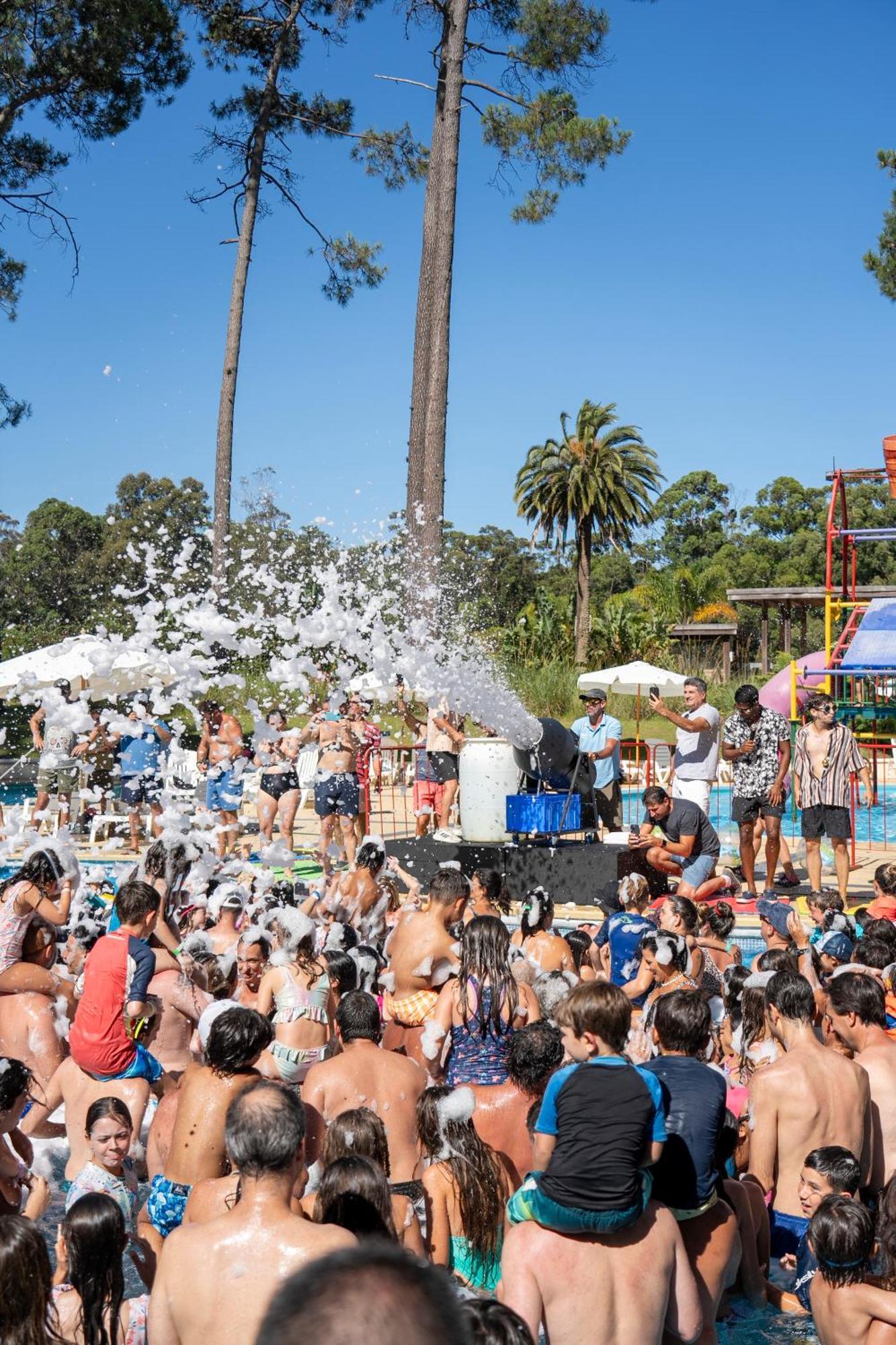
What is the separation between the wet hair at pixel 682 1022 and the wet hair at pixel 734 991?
1604mm

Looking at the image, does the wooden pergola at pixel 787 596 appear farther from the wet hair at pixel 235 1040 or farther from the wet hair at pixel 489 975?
the wet hair at pixel 235 1040

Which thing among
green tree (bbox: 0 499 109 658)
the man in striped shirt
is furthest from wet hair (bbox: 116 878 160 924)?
green tree (bbox: 0 499 109 658)

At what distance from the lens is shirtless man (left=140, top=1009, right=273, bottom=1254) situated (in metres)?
3.88

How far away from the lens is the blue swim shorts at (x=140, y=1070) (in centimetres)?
482

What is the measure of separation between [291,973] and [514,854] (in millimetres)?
5594

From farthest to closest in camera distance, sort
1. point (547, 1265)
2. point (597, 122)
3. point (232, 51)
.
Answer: point (232, 51) → point (597, 122) → point (547, 1265)

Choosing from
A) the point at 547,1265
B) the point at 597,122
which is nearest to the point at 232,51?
the point at 597,122

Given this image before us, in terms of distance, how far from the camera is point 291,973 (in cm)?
508

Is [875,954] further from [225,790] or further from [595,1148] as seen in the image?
[225,790]

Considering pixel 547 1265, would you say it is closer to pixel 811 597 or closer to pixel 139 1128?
pixel 139 1128

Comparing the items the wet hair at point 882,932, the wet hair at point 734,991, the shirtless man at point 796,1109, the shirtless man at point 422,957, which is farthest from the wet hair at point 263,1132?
the wet hair at point 882,932

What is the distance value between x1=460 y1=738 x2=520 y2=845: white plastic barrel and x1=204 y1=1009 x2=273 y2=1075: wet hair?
694 centimetres

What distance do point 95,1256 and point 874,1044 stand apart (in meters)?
3.07

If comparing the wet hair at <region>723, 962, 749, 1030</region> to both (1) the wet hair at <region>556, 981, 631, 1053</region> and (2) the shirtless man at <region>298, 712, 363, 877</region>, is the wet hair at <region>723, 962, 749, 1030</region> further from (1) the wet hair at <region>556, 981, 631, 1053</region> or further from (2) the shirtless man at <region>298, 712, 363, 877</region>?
(2) the shirtless man at <region>298, 712, 363, 877</region>
